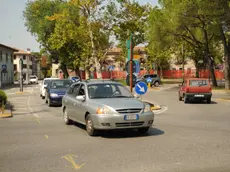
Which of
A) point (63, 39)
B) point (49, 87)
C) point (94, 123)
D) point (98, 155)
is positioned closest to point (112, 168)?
point (98, 155)

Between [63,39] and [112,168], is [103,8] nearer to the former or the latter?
Result: [63,39]

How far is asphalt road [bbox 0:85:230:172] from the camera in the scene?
6.83m

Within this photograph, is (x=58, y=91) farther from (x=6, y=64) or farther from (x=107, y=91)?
(x=6, y=64)

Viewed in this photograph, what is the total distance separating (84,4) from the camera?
38375 mm

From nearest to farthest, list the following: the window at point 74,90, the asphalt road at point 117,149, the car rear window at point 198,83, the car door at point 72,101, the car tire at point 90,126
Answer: the asphalt road at point 117,149 → the car tire at point 90,126 → the car door at point 72,101 → the window at point 74,90 → the car rear window at point 198,83

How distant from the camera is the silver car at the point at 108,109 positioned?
990 cm

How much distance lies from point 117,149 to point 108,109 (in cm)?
168

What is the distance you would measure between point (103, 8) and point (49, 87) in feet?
61.3

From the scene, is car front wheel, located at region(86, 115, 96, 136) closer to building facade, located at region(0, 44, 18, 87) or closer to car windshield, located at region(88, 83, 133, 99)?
car windshield, located at region(88, 83, 133, 99)

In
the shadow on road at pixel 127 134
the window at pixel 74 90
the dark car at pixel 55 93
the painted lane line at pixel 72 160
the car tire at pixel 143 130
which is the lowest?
the shadow on road at pixel 127 134

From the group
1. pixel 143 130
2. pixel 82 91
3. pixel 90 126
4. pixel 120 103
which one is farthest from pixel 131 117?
pixel 82 91

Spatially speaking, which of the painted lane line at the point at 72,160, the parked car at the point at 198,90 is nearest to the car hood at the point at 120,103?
the painted lane line at the point at 72,160

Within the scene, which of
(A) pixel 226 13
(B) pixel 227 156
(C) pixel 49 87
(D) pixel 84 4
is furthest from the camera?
(D) pixel 84 4

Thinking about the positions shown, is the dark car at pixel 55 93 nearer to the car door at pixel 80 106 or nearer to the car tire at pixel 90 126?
the car door at pixel 80 106
